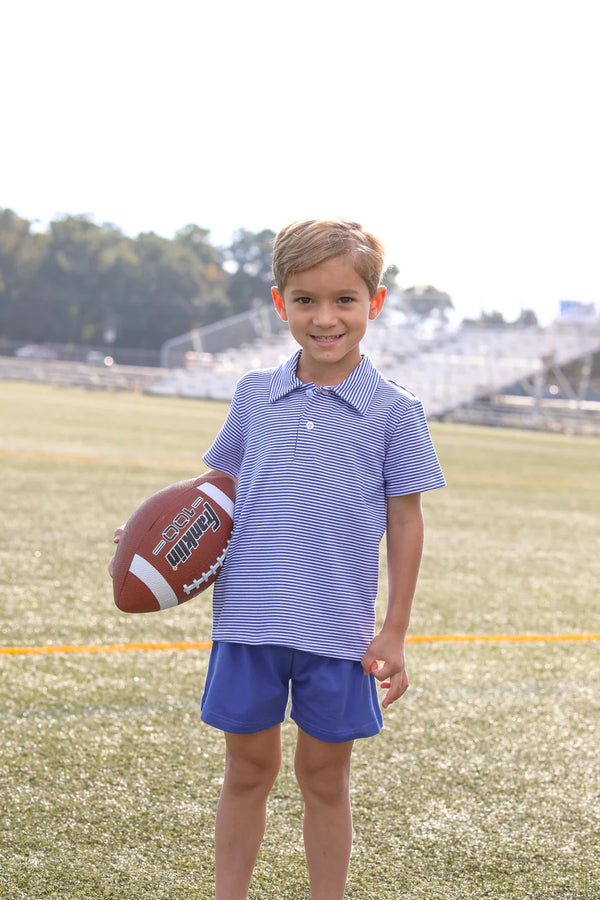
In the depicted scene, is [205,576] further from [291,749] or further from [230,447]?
[291,749]

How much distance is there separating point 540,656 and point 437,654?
44 cm

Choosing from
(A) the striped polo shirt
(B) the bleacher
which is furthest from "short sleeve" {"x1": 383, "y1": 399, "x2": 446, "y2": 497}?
(B) the bleacher

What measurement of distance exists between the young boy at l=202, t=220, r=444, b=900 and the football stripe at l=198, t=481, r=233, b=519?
0.11 ft

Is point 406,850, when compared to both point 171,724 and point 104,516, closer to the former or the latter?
point 171,724

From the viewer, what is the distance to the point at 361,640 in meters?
1.87

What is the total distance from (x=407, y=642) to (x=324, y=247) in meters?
2.59

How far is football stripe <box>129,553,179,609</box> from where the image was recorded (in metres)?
1.95

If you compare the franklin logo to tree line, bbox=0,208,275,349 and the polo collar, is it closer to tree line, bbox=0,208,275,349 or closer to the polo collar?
the polo collar

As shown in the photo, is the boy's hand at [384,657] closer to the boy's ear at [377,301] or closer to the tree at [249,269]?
Result: the boy's ear at [377,301]

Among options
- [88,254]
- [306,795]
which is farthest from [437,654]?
[88,254]

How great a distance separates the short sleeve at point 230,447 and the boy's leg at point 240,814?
0.54 meters

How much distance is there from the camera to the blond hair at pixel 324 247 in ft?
6.06

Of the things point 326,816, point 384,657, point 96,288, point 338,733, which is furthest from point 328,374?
point 96,288

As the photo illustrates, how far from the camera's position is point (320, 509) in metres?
1.88
